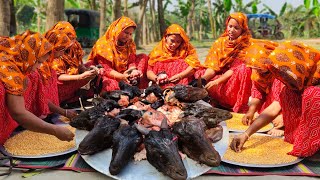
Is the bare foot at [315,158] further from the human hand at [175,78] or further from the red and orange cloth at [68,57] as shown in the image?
the red and orange cloth at [68,57]

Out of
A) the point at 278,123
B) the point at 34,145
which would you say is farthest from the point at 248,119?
the point at 34,145

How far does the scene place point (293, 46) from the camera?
2.91 m

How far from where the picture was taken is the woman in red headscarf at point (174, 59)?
16.2 feet

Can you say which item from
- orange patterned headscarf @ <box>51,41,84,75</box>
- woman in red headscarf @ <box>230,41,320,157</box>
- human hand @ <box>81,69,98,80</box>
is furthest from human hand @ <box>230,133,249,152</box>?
orange patterned headscarf @ <box>51,41,84,75</box>

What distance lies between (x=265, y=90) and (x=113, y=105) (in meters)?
1.86

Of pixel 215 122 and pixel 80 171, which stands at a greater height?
pixel 215 122

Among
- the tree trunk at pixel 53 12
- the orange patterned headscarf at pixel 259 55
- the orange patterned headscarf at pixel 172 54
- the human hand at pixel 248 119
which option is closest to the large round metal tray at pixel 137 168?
the orange patterned headscarf at pixel 259 55

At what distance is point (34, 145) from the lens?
327cm

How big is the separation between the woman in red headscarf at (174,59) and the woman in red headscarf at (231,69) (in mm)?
269

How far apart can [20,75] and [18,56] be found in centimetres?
19

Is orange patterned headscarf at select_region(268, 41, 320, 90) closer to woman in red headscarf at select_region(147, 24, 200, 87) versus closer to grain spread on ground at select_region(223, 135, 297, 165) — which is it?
grain spread on ground at select_region(223, 135, 297, 165)

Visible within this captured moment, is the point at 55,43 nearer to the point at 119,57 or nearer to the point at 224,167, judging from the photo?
the point at 119,57

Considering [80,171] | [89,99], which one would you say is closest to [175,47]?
[89,99]

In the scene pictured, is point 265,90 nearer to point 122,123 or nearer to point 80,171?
point 122,123
